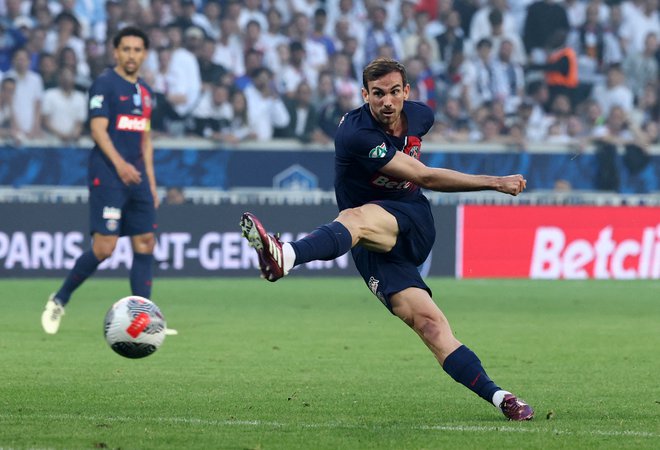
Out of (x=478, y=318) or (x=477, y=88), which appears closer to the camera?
(x=478, y=318)

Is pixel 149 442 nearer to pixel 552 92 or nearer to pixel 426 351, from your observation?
pixel 426 351

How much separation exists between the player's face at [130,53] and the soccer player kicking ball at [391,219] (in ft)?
14.2

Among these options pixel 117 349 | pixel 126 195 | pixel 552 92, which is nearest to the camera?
pixel 117 349

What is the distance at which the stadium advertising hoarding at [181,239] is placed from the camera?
1700cm

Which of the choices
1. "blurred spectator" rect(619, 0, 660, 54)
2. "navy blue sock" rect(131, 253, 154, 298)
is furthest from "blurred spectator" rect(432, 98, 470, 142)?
"navy blue sock" rect(131, 253, 154, 298)

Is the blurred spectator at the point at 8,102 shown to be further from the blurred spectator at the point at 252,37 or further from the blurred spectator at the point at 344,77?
the blurred spectator at the point at 344,77

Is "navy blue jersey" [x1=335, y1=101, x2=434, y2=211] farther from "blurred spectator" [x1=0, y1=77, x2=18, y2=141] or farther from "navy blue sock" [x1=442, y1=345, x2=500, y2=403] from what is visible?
"blurred spectator" [x1=0, y1=77, x2=18, y2=141]

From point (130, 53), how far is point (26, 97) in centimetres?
731

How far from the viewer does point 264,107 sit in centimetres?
1917

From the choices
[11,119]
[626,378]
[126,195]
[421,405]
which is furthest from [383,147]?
[11,119]

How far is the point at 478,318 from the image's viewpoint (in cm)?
1299

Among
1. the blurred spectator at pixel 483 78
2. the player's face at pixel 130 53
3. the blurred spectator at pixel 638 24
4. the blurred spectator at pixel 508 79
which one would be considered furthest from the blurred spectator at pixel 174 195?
the blurred spectator at pixel 638 24

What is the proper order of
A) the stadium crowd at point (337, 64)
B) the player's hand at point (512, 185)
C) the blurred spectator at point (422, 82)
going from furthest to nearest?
the blurred spectator at point (422, 82) → the stadium crowd at point (337, 64) → the player's hand at point (512, 185)

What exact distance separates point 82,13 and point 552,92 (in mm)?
7517
